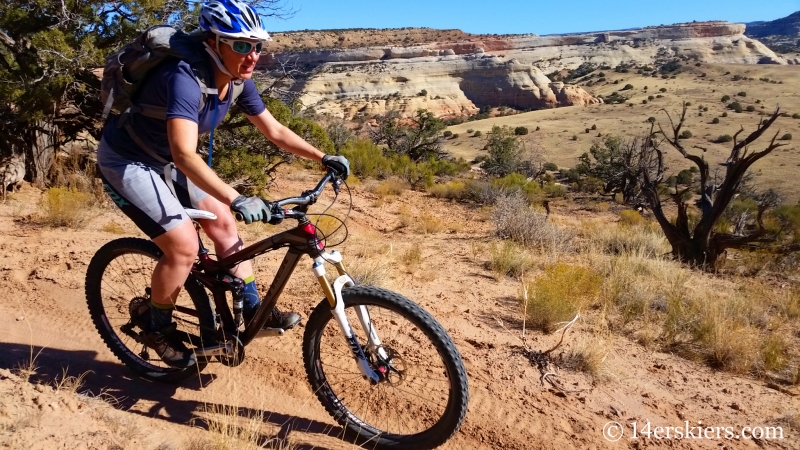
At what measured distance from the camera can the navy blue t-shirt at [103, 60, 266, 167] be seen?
2488mm

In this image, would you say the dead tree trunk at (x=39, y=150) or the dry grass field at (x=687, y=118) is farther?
the dry grass field at (x=687, y=118)

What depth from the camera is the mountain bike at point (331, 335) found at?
2.67 m

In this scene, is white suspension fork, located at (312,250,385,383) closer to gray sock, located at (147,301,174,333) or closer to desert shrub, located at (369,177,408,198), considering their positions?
gray sock, located at (147,301,174,333)

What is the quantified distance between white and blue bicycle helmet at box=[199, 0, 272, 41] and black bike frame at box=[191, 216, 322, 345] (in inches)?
34.2

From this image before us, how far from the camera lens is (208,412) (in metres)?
3.08

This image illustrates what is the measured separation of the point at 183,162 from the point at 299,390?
63.8 inches

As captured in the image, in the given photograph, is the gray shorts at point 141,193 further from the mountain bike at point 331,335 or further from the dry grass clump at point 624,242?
the dry grass clump at point 624,242

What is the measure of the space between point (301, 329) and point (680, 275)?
176 inches

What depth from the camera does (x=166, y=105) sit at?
270 cm

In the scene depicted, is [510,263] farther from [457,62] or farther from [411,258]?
[457,62]

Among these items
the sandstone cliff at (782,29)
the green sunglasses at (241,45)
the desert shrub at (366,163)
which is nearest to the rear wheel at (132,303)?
the green sunglasses at (241,45)

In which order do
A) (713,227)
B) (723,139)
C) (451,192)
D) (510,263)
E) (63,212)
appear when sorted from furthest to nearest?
(723,139) → (451,192) → (713,227) → (63,212) → (510,263)

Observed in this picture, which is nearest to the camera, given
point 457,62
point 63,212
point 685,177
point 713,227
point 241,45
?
point 241,45

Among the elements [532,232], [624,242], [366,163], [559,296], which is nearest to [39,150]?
[532,232]
